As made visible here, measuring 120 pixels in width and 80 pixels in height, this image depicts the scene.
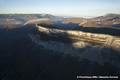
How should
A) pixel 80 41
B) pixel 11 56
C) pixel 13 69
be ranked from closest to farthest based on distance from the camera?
pixel 80 41, pixel 13 69, pixel 11 56

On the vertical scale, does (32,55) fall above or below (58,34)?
below

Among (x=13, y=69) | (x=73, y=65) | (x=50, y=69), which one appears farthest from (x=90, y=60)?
(x=13, y=69)

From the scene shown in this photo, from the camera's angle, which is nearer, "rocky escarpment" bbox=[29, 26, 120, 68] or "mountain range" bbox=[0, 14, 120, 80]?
"mountain range" bbox=[0, 14, 120, 80]

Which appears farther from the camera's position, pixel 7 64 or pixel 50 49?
pixel 7 64

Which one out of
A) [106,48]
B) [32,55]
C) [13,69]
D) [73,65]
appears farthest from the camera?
[32,55]

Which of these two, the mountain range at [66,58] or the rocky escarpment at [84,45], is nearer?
the mountain range at [66,58]

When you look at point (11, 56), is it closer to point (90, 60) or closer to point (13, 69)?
point (13, 69)

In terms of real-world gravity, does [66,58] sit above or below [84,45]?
below

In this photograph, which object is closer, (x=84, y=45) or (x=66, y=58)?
(x=84, y=45)
